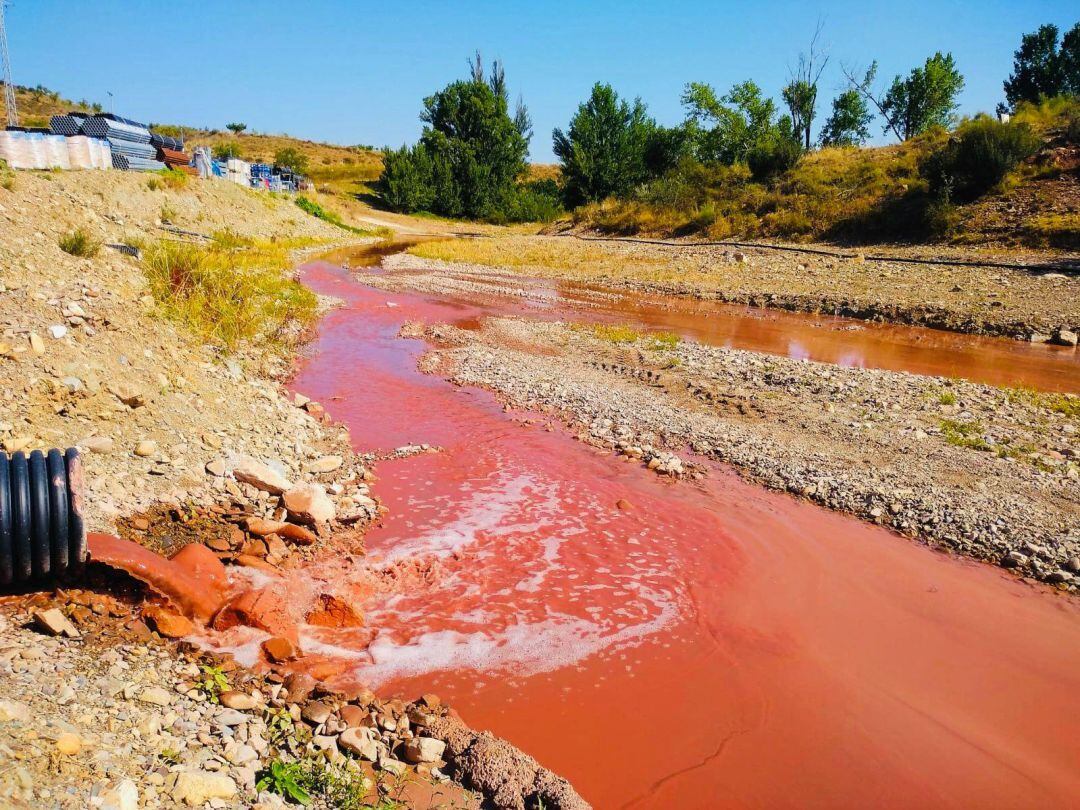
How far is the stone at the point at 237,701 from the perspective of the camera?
11.4 feet

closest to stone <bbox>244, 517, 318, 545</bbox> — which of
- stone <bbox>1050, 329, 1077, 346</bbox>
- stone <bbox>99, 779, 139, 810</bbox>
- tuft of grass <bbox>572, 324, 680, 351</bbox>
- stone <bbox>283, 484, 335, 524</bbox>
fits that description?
stone <bbox>283, 484, 335, 524</bbox>

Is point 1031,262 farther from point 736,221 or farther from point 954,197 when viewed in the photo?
point 736,221

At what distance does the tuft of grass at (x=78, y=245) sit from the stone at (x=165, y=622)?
6.55 m

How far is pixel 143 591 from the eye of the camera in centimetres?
414

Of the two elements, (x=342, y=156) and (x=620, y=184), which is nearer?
(x=620, y=184)

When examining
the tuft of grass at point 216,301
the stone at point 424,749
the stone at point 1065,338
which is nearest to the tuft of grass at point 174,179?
the tuft of grass at point 216,301

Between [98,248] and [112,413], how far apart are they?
16.1 feet

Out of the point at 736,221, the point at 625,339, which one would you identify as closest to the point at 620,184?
the point at 736,221

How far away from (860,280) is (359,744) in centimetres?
2082

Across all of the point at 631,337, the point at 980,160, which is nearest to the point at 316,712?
the point at 631,337

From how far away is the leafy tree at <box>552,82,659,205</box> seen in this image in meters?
51.9

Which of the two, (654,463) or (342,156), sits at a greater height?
(342,156)

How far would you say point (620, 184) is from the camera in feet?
170

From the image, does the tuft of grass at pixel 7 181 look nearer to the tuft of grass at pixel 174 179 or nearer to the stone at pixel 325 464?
the stone at pixel 325 464
